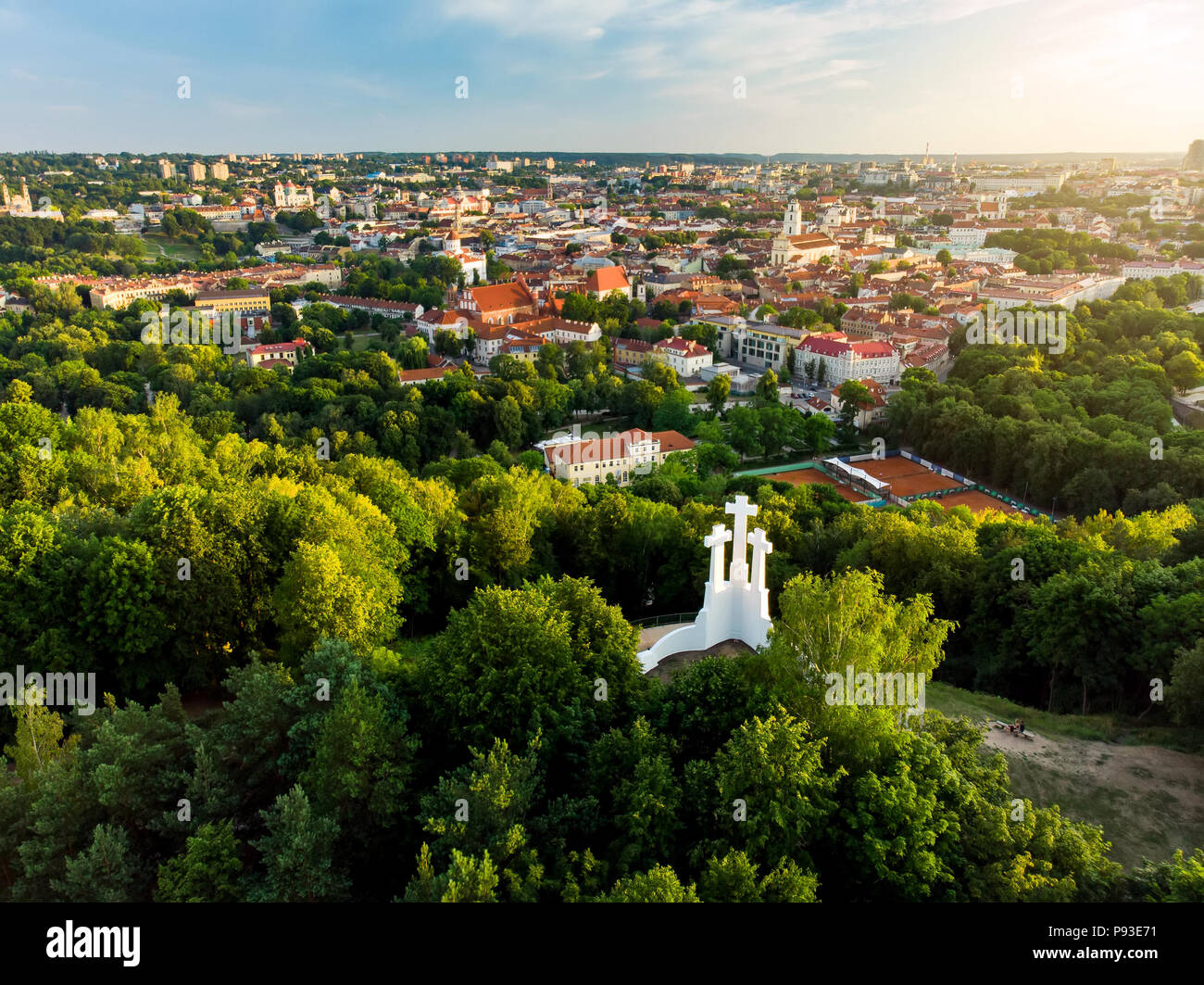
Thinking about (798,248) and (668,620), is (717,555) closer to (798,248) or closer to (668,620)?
(668,620)

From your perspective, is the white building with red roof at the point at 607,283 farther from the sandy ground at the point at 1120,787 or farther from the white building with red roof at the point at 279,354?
the sandy ground at the point at 1120,787

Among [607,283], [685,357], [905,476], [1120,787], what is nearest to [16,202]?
[607,283]

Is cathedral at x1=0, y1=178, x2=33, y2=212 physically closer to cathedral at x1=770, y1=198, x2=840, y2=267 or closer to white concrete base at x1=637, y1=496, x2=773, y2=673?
cathedral at x1=770, y1=198, x2=840, y2=267

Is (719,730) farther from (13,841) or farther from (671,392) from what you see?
(671,392)

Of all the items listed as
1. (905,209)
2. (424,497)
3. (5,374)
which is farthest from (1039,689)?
(905,209)

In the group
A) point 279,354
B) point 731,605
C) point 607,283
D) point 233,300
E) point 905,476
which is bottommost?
point 731,605

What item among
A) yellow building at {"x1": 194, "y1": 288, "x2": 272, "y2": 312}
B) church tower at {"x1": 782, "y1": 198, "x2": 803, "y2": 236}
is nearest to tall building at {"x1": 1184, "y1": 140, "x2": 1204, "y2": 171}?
church tower at {"x1": 782, "y1": 198, "x2": 803, "y2": 236}
